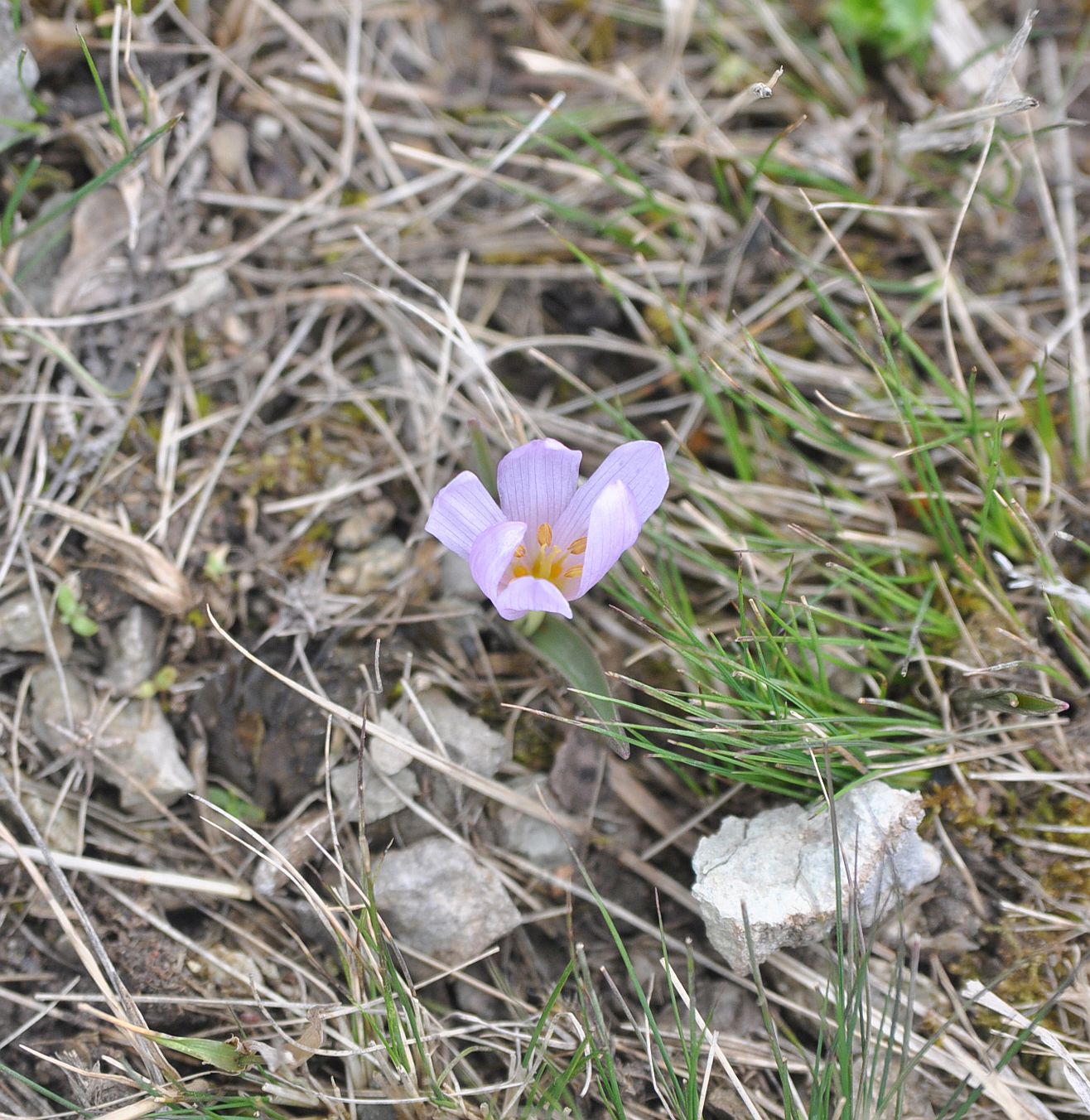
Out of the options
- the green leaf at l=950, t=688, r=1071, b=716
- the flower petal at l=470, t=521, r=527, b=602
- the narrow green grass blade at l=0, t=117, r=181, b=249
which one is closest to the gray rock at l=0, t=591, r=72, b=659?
the narrow green grass blade at l=0, t=117, r=181, b=249

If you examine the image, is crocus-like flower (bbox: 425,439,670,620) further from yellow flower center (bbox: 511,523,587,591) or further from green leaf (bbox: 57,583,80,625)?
green leaf (bbox: 57,583,80,625)

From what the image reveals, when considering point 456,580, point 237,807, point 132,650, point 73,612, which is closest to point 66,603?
point 73,612

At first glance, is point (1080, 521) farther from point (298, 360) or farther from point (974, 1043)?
point (298, 360)

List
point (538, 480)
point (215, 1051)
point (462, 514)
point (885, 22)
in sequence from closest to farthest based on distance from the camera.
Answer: point (215, 1051) → point (462, 514) → point (538, 480) → point (885, 22)

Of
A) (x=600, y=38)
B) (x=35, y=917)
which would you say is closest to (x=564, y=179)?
(x=600, y=38)

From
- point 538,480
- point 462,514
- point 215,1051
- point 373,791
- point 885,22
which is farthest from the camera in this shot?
point 885,22

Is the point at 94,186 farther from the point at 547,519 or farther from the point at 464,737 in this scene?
the point at 464,737
